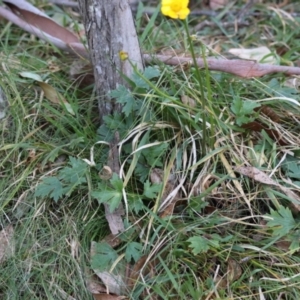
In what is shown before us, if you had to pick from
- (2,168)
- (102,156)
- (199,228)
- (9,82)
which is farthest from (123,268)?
(9,82)

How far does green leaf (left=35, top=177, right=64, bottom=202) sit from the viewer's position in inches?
65.4

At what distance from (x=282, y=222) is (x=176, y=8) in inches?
26.3

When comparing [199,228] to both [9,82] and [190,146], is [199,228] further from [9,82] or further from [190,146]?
[9,82]

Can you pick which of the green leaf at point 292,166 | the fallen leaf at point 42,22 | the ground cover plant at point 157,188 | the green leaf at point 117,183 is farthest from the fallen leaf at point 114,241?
the fallen leaf at point 42,22

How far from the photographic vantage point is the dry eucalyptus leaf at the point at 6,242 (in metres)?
1.65

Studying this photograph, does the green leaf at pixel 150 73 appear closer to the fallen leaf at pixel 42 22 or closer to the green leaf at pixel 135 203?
the green leaf at pixel 135 203

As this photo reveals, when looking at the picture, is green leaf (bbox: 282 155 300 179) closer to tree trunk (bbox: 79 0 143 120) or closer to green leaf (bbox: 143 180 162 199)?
green leaf (bbox: 143 180 162 199)

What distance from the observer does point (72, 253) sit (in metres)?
1.62

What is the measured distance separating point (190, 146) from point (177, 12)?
49 cm

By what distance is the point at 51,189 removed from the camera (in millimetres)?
1672

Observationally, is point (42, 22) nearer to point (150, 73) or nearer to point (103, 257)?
point (150, 73)

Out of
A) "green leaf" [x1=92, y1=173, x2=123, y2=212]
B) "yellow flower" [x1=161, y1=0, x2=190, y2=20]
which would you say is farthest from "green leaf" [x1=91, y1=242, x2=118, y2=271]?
"yellow flower" [x1=161, y1=0, x2=190, y2=20]

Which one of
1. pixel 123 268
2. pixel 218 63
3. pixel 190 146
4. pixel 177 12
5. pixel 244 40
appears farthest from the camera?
pixel 244 40

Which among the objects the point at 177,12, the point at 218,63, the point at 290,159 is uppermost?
the point at 177,12
